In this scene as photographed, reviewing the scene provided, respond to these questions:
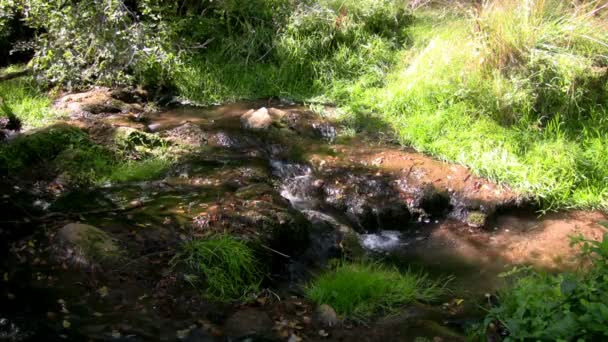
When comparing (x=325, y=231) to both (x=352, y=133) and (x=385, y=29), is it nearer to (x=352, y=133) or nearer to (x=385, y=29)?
(x=352, y=133)

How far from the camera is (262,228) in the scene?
4410 mm

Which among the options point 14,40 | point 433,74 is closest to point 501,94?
point 433,74

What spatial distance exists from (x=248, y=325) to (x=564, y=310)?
1845mm

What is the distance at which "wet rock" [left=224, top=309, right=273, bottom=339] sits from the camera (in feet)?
11.6

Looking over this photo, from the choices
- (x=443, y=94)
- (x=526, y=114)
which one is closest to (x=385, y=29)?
(x=443, y=94)

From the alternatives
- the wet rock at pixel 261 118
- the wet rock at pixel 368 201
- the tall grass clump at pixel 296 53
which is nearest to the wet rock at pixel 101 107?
the tall grass clump at pixel 296 53

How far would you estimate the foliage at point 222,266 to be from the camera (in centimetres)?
391

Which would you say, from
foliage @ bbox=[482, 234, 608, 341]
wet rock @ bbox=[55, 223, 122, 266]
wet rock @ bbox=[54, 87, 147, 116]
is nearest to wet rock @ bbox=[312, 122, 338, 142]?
wet rock @ bbox=[54, 87, 147, 116]

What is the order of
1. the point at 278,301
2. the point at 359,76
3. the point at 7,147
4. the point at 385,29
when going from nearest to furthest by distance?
the point at 278,301
the point at 7,147
the point at 359,76
the point at 385,29

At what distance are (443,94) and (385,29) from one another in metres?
2.22

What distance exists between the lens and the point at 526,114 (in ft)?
20.7

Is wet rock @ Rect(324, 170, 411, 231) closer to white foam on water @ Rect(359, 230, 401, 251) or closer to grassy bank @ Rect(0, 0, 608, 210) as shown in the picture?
white foam on water @ Rect(359, 230, 401, 251)

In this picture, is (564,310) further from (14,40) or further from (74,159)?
(14,40)

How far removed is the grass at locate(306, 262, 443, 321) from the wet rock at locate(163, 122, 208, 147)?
2.62 m
